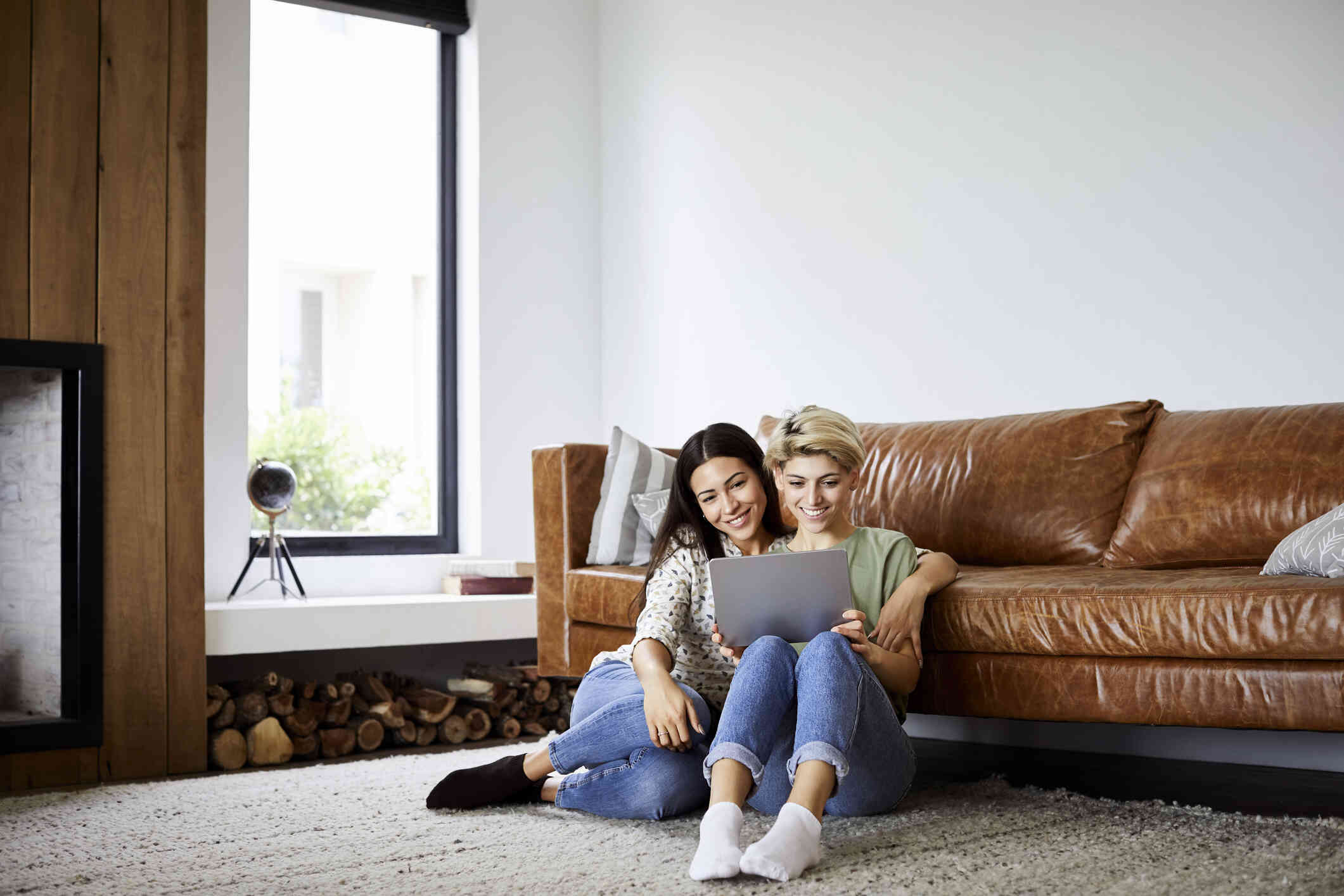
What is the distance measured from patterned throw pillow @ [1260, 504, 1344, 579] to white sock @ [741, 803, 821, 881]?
3.15 ft

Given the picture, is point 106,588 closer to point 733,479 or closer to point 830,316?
point 733,479

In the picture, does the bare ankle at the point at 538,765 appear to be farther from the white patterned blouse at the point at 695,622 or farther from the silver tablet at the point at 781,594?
the silver tablet at the point at 781,594

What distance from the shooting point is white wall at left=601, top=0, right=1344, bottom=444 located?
2826 millimetres

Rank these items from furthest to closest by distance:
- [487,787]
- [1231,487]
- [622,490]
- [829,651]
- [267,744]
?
1. [267,744]
2. [622,490]
3. [1231,487]
4. [487,787]
5. [829,651]

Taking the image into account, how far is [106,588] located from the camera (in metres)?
3.00

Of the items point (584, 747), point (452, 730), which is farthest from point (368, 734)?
point (584, 747)

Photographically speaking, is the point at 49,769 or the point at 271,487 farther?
the point at 271,487

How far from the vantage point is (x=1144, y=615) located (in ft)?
6.64

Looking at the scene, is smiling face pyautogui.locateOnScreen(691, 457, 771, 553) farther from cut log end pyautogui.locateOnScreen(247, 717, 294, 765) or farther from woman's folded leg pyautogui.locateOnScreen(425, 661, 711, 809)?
cut log end pyautogui.locateOnScreen(247, 717, 294, 765)

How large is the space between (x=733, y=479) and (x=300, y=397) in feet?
8.63

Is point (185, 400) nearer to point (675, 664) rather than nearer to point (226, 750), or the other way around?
point (226, 750)

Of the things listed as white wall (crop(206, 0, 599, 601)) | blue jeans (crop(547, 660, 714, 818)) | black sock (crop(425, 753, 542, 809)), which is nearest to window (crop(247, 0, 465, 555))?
white wall (crop(206, 0, 599, 601))

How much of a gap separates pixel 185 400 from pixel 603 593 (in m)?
1.21

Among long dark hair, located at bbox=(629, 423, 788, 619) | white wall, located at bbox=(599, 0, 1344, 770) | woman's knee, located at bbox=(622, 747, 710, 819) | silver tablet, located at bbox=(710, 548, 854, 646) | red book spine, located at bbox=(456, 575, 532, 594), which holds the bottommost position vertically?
woman's knee, located at bbox=(622, 747, 710, 819)
